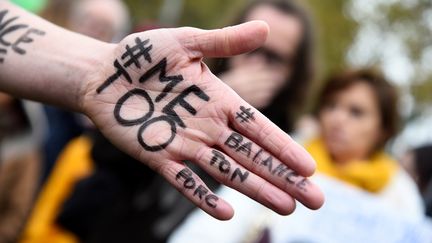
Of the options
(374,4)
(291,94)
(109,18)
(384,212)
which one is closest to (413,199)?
(384,212)

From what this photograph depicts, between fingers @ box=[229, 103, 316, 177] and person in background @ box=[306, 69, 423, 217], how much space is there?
47.4 inches

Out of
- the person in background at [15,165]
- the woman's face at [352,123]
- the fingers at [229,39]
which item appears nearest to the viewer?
the fingers at [229,39]

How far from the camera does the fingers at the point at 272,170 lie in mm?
1593

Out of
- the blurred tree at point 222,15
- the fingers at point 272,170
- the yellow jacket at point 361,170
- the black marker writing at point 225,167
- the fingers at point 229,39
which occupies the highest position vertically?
the fingers at point 229,39

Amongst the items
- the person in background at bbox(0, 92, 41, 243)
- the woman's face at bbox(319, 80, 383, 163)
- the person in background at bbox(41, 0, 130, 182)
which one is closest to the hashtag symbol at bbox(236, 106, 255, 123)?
the woman's face at bbox(319, 80, 383, 163)

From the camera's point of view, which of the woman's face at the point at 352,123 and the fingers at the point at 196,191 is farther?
the woman's face at the point at 352,123

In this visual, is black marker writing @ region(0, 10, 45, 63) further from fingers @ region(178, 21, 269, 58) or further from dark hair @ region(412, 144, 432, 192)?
dark hair @ region(412, 144, 432, 192)

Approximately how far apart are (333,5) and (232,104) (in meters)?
16.1

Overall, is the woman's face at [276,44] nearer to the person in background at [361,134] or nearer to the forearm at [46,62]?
the person in background at [361,134]

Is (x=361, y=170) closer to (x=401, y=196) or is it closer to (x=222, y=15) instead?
(x=401, y=196)

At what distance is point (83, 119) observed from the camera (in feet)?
11.8

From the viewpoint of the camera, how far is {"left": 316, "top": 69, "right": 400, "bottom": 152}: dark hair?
302 cm

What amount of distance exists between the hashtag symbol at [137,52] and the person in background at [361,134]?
1285 millimetres

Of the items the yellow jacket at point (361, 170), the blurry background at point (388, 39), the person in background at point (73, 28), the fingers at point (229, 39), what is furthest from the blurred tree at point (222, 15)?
the fingers at point (229, 39)
